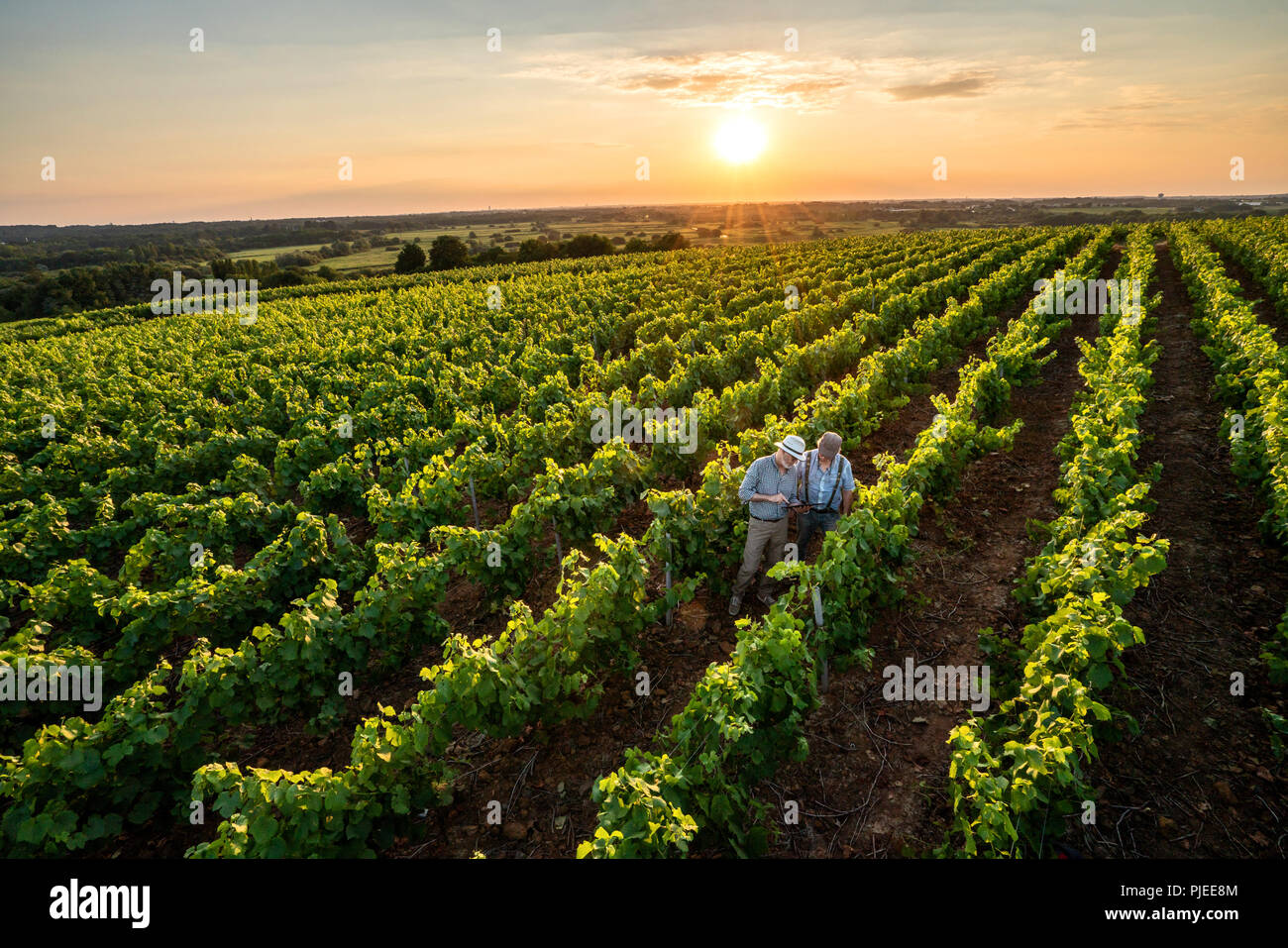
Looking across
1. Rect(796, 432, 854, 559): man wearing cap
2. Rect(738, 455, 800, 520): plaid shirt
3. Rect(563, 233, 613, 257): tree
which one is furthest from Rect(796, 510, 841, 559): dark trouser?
Rect(563, 233, 613, 257): tree

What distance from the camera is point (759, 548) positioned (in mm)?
7160

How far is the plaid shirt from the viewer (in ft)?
22.1

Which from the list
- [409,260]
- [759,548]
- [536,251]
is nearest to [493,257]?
[536,251]

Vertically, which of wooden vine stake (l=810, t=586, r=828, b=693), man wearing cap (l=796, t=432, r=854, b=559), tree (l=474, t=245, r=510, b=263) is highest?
tree (l=474, t=245, r=510, b=263)

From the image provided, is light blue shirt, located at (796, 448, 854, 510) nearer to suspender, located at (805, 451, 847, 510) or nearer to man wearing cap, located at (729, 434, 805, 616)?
suspender, located at (805, 451, 847, 510)

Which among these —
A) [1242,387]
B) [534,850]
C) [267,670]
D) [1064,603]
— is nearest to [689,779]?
[534,850]

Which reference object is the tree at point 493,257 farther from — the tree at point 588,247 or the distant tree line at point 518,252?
the tree at point 588,247

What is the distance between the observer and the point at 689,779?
174 inches

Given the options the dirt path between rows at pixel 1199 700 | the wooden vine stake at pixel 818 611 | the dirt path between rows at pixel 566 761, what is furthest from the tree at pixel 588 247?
the wooden vine stake at pixel 818 611

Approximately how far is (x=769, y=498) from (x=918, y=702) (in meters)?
2.63

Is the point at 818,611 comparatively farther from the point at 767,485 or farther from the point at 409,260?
the point at 409,260

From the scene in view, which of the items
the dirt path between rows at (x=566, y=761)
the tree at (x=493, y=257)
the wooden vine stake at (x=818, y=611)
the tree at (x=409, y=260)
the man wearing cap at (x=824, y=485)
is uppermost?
the tree at (x=493, y=257)

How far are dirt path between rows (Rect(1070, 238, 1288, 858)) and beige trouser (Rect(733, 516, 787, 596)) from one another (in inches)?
141

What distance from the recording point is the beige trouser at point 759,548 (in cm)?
702
